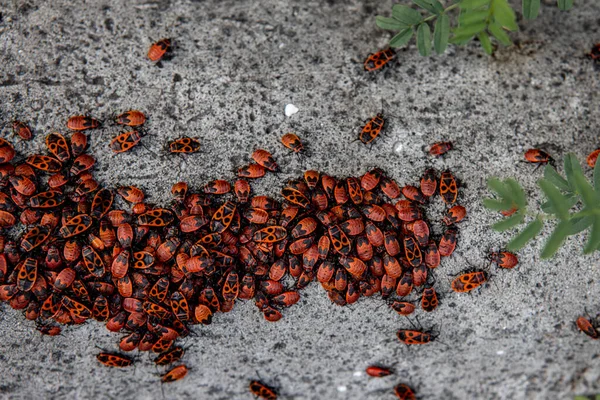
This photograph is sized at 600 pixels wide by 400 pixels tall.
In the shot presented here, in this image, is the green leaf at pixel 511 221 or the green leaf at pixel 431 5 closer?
the green leaf at pixel 511 221

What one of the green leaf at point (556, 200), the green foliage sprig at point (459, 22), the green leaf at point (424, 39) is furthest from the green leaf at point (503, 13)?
the green leaf at point (556, 200)

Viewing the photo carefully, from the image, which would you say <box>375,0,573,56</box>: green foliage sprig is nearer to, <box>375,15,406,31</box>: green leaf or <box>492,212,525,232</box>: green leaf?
<box>375,15,406,31</box>: green leaf

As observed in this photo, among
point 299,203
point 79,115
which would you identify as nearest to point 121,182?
point 79,115

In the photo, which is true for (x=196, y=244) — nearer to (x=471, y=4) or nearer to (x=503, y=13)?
(x=471, y=4)

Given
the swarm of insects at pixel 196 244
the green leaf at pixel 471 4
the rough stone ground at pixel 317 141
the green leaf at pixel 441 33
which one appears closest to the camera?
the green leaf at pixel 471 4

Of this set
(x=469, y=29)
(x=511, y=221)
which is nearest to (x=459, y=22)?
(x=469, y=29)

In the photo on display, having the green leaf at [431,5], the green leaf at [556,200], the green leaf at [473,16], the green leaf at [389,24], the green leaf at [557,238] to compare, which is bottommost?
the green leaf at [557,238]

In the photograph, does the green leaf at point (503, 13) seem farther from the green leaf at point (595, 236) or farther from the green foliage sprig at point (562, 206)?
the green leaf at point (595, 236)

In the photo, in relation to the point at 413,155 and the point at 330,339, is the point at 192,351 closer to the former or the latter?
the point at 330,339
